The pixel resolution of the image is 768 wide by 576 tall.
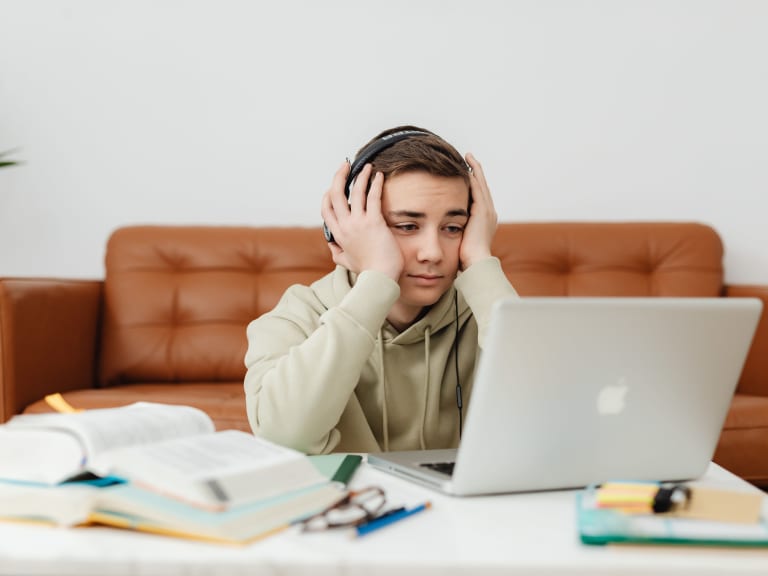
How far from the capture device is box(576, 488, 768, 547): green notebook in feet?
2.06

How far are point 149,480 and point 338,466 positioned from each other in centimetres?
26

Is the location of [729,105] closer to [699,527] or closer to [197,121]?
A: [197,121]

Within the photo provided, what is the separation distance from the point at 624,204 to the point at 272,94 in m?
1.23

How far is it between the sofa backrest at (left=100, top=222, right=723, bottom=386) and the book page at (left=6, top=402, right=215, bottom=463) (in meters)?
1.59

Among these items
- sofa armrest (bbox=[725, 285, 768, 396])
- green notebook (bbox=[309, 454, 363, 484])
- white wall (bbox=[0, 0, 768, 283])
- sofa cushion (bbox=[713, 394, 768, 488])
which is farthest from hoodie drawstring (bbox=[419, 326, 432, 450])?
white wall (bbox=[0, 0, 768, 283])

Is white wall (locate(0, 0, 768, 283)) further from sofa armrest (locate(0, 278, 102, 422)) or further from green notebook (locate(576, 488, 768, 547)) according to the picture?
green notebook (locate(576, 488, 768, 547))

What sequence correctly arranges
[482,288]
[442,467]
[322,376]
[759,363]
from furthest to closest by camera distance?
[759,363], [482,288], [322,376], [442,467]

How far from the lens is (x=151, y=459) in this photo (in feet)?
2.29

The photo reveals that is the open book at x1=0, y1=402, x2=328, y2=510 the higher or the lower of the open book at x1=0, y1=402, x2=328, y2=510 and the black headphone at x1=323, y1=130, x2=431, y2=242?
the lower

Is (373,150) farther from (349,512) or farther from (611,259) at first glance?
(611,259)

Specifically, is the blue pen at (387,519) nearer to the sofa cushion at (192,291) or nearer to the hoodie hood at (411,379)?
the hoodie hood at (411,379)

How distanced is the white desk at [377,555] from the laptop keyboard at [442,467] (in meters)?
0.16

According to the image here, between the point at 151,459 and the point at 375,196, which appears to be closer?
the point at 151,459

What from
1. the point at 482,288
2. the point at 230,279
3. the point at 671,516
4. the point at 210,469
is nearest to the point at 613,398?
the point at 671,516
